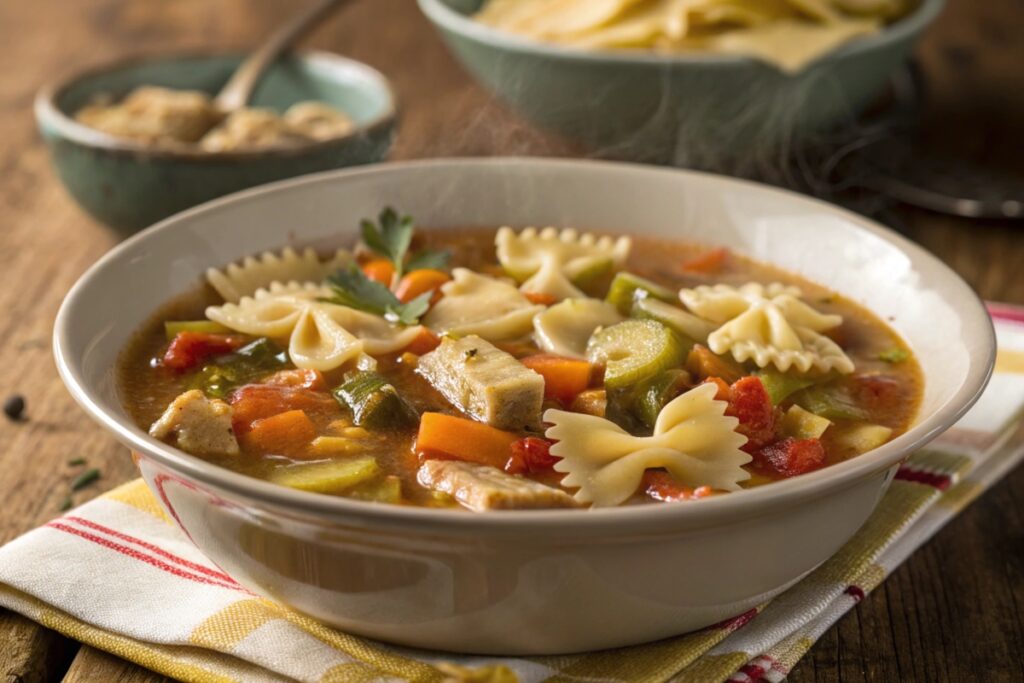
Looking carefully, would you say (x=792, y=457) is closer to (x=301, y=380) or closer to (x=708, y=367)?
(x=708, y=367)

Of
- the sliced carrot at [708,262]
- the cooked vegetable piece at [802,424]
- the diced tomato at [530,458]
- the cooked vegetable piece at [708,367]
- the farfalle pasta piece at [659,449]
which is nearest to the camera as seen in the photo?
the farfalle pasta piece at [659,449]

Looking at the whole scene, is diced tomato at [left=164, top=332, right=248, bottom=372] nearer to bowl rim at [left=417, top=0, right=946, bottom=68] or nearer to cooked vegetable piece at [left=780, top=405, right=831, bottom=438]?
cooked vegetable piece at [left=780, top=405, right=831, bottom=438]

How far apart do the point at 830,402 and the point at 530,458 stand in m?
1.06

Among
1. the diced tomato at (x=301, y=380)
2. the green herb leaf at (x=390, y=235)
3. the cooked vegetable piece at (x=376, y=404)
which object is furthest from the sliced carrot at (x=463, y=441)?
the green herb leaf at (x=390, y=235)

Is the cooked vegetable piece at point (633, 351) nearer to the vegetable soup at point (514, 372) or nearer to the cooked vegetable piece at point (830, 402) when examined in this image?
the vegetable soup at point (514, 372)

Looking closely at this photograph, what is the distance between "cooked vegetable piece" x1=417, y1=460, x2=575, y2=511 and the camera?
3.26m

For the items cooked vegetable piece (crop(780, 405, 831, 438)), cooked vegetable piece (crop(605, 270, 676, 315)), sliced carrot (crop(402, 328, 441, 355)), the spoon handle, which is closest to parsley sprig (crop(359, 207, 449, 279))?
sliced carrot (crop(402, 328, 441, 355))

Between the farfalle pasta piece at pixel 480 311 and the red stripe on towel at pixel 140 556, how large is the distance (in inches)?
45.5

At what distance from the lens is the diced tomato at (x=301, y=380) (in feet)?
13.5

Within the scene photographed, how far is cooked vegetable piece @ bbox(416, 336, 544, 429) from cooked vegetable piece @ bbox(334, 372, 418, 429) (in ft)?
0.52

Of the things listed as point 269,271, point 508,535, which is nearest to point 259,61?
point 269,271

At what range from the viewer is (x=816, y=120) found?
6.83m

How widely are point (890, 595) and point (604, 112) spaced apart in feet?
11.0

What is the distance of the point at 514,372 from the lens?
3.93 meters
